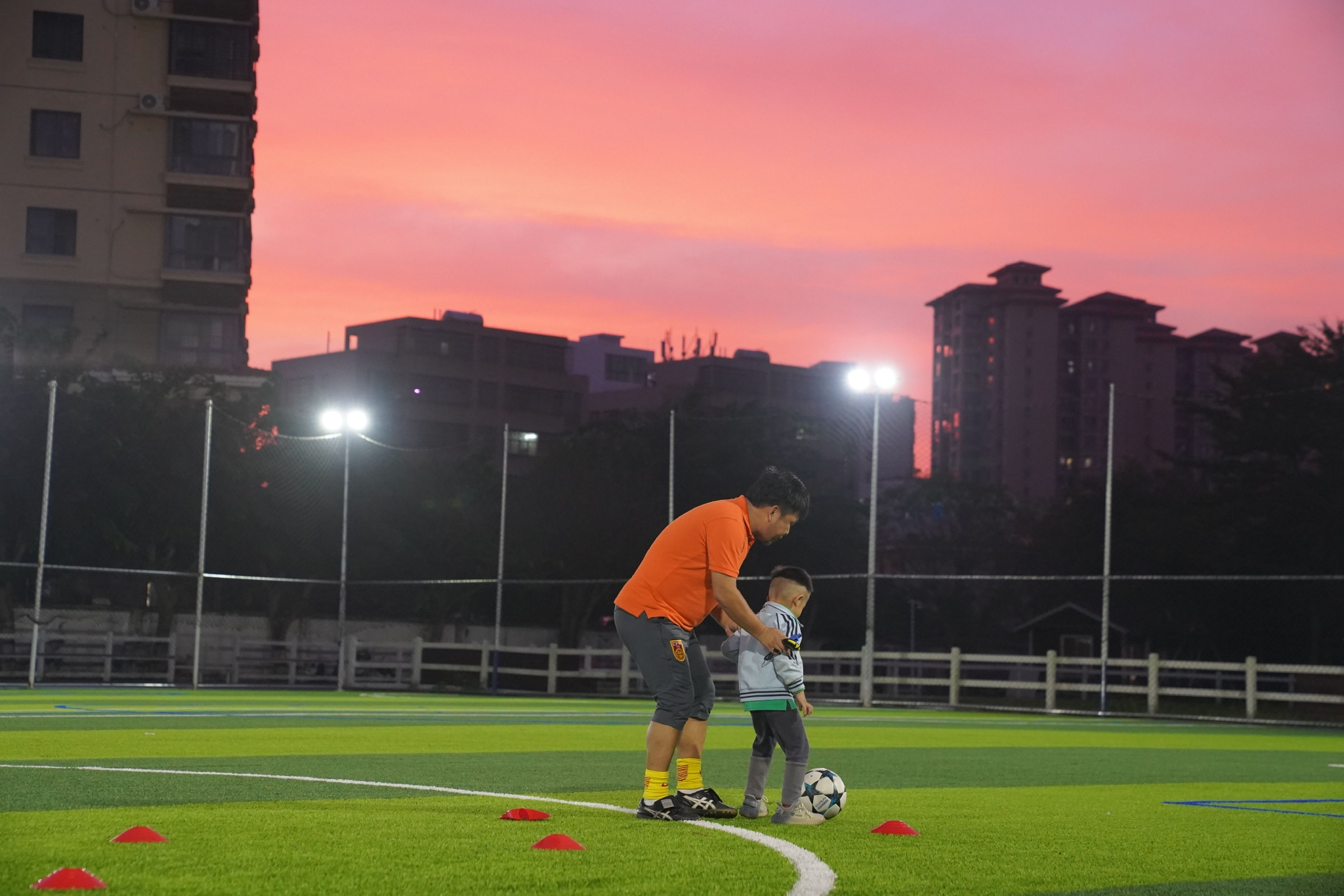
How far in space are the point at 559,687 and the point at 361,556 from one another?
19.2ft

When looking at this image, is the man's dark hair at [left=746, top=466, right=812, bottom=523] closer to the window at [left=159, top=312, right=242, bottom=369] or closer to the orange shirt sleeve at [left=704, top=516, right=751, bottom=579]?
the orange shirt sleeve at [left=704, top=516, right=751, bottom=579]

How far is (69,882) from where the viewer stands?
4.54m

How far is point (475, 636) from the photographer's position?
45.0 meters

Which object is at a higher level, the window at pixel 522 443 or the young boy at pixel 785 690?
the window at pixel 522 443

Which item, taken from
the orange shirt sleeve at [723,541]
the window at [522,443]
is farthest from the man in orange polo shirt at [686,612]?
the window at [522,443]

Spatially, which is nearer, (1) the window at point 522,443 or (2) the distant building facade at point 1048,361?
(1) the window at point 522,443

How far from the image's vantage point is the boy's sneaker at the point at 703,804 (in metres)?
6.79

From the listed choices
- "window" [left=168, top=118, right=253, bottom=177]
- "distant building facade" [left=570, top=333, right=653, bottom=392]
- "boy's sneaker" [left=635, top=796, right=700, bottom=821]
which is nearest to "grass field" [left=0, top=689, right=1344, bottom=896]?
"boy's sneaker" [left=635, top=796, right=700, bottom=821]

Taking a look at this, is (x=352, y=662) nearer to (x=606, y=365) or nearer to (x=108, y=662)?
(x=108, y=662)

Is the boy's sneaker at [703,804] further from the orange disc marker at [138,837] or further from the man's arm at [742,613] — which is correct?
the orange disc marker at [138,837]

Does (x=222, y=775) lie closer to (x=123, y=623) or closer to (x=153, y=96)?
(x=123, y=623)

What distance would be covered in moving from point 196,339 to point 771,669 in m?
46.5

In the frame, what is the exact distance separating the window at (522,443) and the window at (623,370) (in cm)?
2262

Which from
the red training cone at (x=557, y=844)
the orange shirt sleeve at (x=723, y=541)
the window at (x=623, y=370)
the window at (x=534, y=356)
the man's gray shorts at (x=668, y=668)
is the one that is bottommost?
the red training cone at (x=557, y=844)
